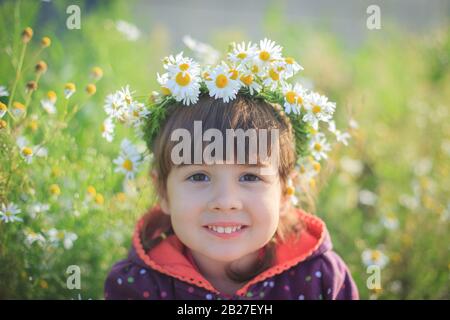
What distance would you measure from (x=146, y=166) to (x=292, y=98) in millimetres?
624

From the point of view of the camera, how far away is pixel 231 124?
154cm

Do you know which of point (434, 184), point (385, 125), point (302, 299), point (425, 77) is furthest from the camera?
point (425, 77)

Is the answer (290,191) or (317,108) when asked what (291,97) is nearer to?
(317,108)

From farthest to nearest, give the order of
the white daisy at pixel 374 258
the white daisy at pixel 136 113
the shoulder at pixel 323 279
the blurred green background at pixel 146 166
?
the white daisy at pixel 374 258
the blurred green background at pixel 146 166
the shoulder at pixel 323 279
the white daisy at pixel 136 113

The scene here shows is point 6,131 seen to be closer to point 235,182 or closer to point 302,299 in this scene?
point 235,182

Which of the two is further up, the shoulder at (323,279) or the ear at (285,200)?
the ear at (285,200)

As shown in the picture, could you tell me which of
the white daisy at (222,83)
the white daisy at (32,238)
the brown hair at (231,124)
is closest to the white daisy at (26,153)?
the white daisy at (32,238)

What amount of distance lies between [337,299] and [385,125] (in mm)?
1689

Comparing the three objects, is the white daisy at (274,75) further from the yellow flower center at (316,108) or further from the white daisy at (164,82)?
the white daisy at (164,82)

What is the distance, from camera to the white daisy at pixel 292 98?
157 centimetres

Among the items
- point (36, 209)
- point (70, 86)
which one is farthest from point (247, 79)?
point (36, 209)

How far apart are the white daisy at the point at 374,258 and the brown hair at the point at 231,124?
1.87ft
